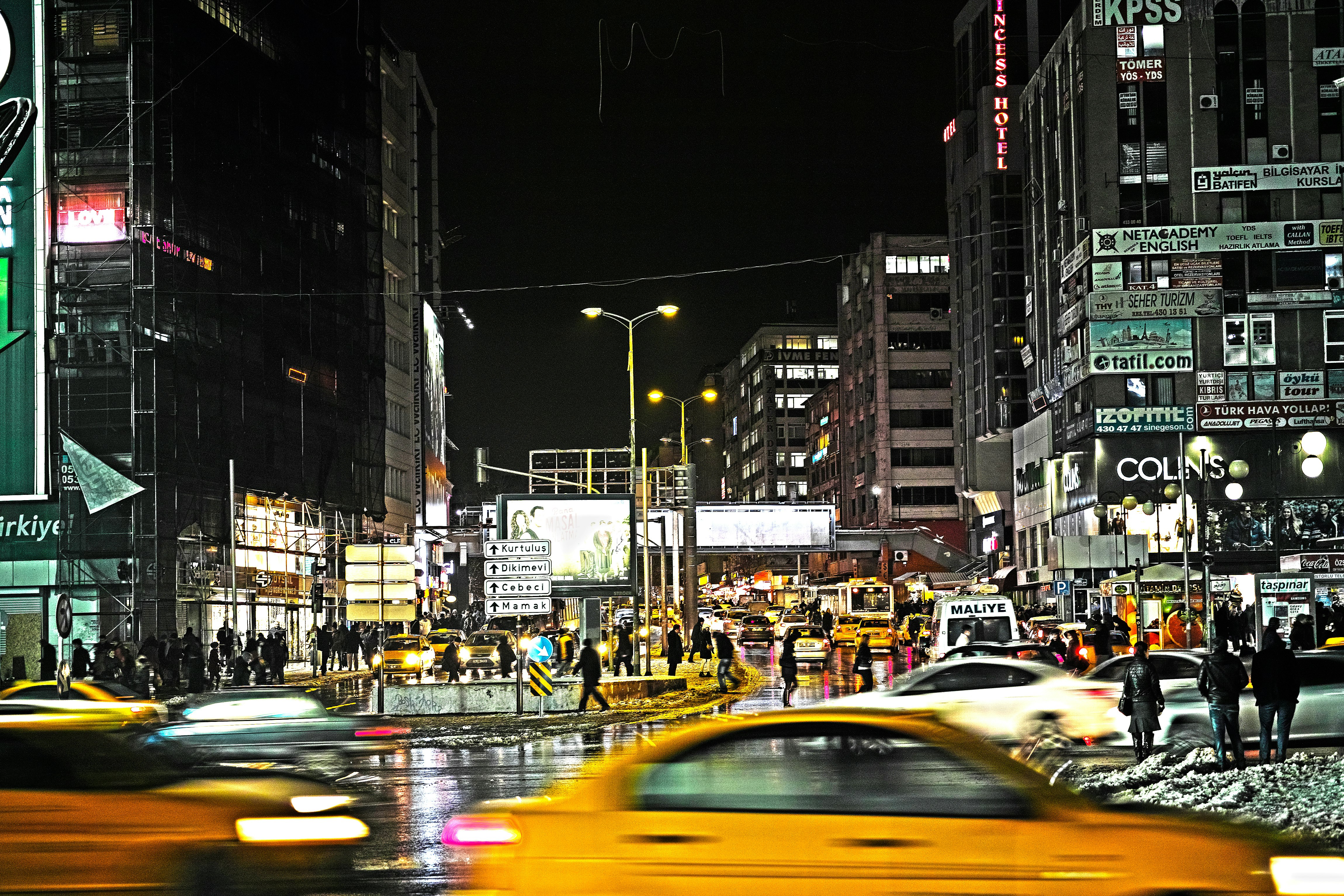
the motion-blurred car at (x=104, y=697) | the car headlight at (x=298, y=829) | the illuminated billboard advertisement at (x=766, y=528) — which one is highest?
the illuminated billboard advertisement at (x=766, y=528)

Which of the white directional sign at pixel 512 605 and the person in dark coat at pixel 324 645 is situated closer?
the white directional sign at pixel 512 605

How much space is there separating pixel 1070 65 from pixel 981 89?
24.7 meters

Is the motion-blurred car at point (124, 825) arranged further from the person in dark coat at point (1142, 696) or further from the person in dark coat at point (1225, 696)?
the person in dark coat at point (1142, 696)

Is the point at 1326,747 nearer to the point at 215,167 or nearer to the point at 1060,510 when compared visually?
the point at 215,167

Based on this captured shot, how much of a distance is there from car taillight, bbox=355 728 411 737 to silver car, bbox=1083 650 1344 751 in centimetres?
869

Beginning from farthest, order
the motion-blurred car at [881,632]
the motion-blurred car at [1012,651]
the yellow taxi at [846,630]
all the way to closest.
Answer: the yellow taxi at [846,630] → the motion-blurred car at [881,632] → the motion-blurred car at [1012,651]

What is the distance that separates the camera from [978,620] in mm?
41938

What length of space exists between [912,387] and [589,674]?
96600 millimetres

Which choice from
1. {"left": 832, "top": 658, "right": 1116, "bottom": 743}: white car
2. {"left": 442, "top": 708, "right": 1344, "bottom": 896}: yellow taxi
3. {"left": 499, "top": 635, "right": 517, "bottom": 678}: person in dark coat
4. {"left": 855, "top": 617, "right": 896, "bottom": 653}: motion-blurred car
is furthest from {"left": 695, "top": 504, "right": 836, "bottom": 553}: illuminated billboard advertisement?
{"left": 442, "top": 708, "right": 1344, "bottom": 896}: yellow taxi

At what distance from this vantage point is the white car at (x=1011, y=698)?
1936cm

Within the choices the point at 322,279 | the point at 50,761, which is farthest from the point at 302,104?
the point at 50,761

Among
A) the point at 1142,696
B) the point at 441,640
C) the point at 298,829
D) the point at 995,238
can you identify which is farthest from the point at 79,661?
the point at 995,238

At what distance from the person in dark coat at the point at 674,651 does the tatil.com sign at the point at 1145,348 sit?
3280cm

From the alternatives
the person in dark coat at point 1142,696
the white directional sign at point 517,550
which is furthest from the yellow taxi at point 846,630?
the person in dark coat at point 1142,696
